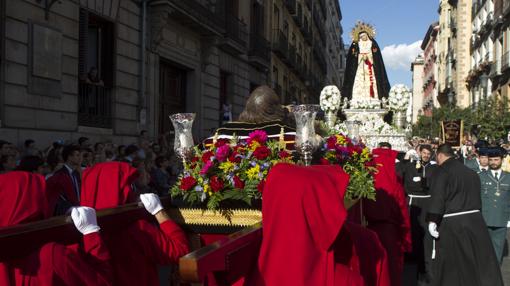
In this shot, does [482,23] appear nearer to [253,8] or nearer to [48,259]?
[253,8]

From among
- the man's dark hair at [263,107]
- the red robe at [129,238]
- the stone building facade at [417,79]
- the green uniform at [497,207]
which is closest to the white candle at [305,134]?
the man's dark hair at [263,107]

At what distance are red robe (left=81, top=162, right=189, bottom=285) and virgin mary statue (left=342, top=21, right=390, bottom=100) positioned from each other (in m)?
7.59

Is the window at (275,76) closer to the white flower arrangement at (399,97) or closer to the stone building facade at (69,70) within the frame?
the stone building facade at (69,70)

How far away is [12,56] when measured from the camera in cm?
916

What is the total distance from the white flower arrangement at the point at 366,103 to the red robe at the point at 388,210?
4135mm

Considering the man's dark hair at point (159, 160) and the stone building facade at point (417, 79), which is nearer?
the man's dark hair at point (159, 160)

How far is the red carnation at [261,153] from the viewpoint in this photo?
4109mm

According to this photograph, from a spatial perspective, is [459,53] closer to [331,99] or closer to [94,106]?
[331,99]

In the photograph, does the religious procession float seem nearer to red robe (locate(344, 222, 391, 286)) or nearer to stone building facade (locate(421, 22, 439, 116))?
red robe (locate(344, 222, 391, 286))

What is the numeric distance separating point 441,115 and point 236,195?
1238 inches

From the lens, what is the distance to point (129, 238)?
340 cm

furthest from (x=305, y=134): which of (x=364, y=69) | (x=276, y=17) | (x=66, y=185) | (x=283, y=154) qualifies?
(x=276, y=17)

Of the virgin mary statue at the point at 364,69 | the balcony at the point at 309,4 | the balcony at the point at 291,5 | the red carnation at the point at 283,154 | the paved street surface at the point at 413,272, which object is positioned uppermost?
the balcony at the point at 309,4

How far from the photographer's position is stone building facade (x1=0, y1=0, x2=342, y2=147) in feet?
31.0
